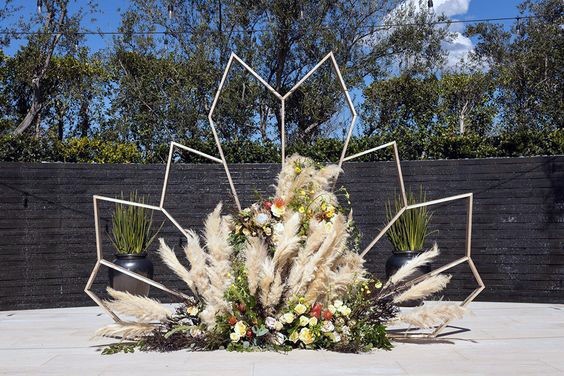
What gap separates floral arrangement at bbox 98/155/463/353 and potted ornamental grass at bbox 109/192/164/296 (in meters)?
2.40

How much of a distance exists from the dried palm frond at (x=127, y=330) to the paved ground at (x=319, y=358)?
6.9 inches

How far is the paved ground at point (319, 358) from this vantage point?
4660mm

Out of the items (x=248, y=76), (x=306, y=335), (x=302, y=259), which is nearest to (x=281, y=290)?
(x=302, y=259)

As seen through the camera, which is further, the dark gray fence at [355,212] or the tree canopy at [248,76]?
the tree canopy at [248,76]

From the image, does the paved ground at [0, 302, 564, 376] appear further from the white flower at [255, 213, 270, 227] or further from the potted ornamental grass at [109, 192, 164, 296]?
the potted ornamental grass at [109, 192, 164, 296]

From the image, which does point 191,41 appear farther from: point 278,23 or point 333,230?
point 333,230

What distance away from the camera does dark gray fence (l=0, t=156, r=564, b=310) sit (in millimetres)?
8742

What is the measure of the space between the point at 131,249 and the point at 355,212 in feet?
9.55

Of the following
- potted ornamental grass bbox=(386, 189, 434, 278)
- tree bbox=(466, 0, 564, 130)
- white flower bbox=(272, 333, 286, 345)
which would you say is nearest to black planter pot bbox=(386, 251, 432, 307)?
potted ornamental grass bbox=(386, 189, 434, 278)

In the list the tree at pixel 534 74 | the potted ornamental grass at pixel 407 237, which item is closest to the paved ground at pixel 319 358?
the potted ornamental grass at pixel 407 237

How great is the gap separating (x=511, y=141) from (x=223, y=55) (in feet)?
15.6

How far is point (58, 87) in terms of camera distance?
12.8 m

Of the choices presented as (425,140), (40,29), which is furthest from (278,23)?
(40,29)

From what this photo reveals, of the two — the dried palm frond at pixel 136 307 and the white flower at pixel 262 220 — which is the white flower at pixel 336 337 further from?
the dried palm frond at pixel 136 307
